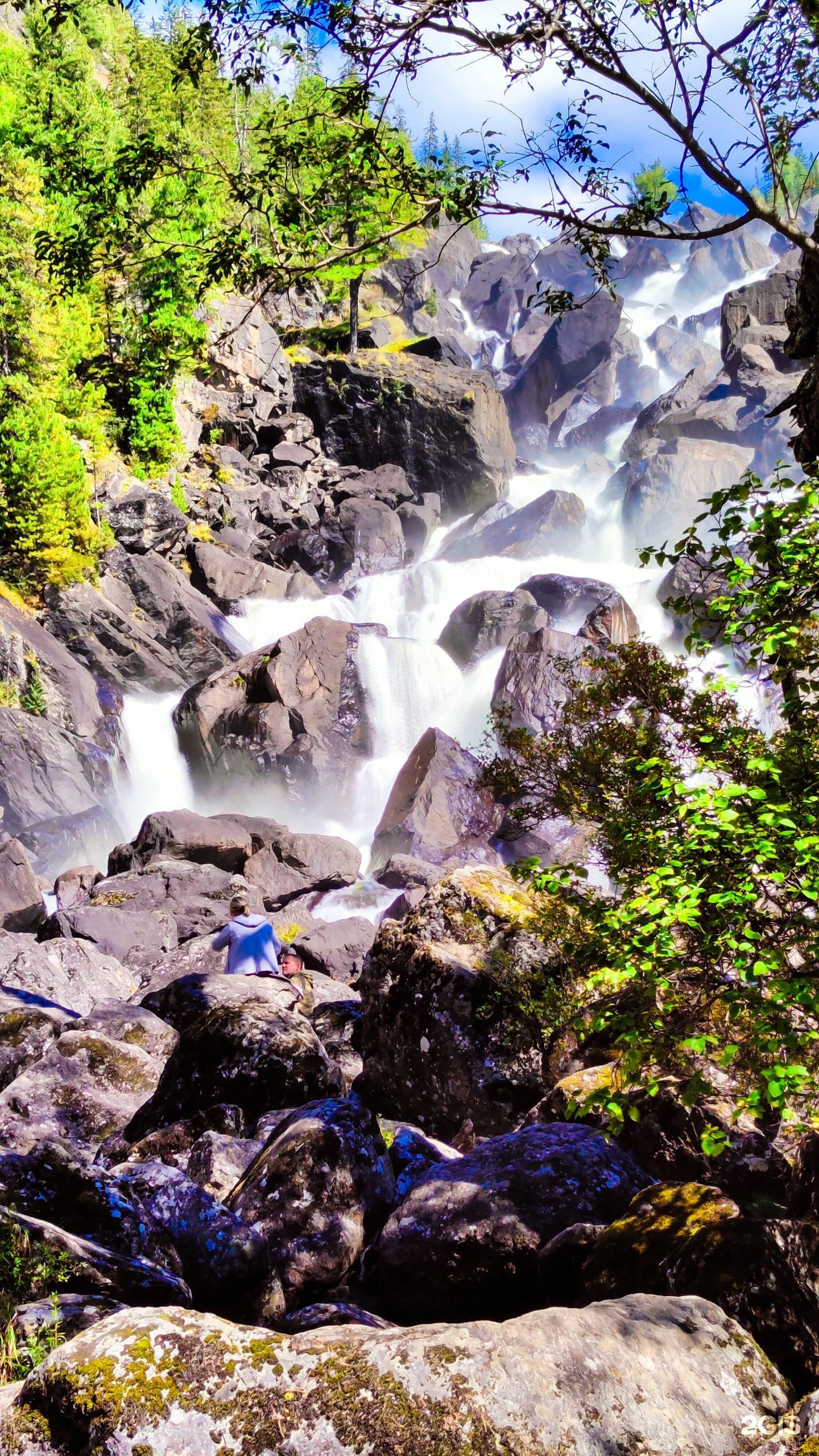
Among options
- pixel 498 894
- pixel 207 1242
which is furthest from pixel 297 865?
pixel 207 1242

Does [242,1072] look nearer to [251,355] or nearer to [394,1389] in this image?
[394,1389]

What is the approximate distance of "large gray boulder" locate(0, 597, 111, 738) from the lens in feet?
64.8

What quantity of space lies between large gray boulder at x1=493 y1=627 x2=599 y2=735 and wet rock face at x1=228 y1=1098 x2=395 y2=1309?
1501cm

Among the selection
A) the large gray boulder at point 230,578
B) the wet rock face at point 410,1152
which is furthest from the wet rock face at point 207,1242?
the large gray boulder at point 230,578

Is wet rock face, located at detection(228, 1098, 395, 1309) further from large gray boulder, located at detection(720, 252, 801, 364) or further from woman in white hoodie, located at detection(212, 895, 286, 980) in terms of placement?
large gray boulder, located at detection(720, 252, 801, 364)

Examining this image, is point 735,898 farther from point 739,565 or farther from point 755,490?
point 755,490

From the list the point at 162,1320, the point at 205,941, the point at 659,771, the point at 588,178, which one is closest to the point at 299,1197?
the point at 162,1320

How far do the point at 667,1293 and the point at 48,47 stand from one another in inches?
1886

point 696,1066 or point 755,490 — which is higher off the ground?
point 755,490

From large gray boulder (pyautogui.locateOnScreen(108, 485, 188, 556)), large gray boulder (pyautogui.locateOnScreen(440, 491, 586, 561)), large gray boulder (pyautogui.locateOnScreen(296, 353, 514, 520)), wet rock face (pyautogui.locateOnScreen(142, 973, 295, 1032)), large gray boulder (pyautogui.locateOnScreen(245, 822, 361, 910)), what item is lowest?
large gray boulder (pyautogui.locateOnScreen(245, 822, 361, 910))

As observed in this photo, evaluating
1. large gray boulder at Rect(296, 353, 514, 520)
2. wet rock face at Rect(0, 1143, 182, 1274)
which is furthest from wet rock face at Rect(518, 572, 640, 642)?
wet rock face at Rect(0, 1143, 182, 1274)

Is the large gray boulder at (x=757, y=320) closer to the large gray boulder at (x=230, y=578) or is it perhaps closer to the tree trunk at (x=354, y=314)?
the tree trunk at (x=354, y=314)

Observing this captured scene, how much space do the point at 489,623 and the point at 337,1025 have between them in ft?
56.9

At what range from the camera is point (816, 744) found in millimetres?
3500
